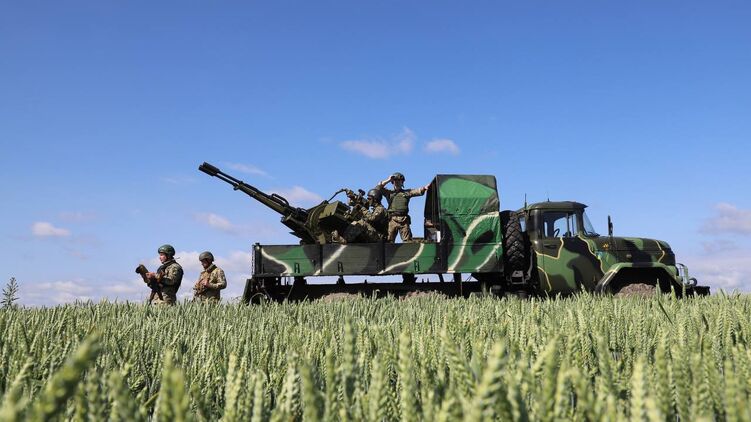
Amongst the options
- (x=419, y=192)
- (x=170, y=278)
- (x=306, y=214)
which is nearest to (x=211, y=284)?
(x=170, y=278)

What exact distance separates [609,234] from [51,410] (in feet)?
37.8

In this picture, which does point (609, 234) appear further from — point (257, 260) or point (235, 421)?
point (235, 421)

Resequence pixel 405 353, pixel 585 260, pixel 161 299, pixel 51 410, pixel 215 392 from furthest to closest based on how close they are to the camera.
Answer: pixel 585 260, pixel 161 299, pixel 215 392, pixel 405 353, pixel 51 410

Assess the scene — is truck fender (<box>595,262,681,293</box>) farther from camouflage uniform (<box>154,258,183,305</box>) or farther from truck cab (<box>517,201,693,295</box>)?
camouflage uniform (<box>154,258,183,305</box>)

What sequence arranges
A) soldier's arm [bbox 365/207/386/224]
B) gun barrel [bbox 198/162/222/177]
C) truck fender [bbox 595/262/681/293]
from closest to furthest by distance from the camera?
truck fender [bbox 595/262/681/293]
soldier's arm [bbox 365/207/386/224]
gun barrel [bbox 198/162/222/177]

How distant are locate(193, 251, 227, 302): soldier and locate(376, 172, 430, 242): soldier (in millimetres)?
3731

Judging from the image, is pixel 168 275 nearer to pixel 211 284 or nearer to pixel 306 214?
pixel 211 284

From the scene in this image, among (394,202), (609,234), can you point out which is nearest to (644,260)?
(609,234)

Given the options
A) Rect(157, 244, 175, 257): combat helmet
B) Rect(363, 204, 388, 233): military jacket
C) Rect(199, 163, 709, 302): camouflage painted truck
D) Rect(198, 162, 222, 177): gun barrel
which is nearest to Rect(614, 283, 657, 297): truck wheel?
Rect(199, 163, 709, 302): camouflage painted truck

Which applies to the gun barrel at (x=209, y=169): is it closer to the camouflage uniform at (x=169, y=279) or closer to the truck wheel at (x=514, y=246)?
the camouflage uniform at (x=169, y=279)

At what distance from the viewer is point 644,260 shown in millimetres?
11508

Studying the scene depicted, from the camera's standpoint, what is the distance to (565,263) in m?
10.9

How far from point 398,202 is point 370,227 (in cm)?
90

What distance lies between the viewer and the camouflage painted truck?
36.1 ft
